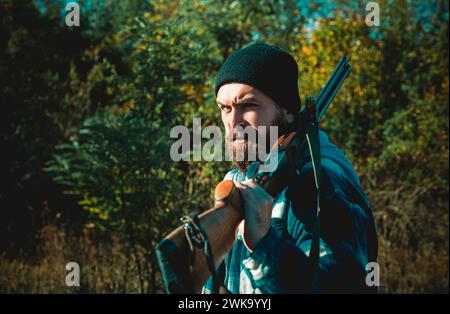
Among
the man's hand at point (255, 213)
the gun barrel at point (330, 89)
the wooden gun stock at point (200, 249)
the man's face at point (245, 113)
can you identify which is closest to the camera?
the wooden gun stock at point (200, 249)

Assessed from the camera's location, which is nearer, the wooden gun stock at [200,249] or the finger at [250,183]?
the wooden gun stock at [200,249]

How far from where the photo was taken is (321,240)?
1.51 meters

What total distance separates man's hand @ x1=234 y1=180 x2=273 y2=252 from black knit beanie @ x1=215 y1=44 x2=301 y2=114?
1.80 ft

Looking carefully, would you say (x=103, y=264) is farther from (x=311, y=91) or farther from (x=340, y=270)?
(x=340, y=270)

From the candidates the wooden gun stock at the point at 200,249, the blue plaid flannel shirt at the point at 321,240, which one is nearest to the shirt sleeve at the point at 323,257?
the blue plaid flannel shirt at the point at 321,240

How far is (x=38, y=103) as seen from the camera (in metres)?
8.12

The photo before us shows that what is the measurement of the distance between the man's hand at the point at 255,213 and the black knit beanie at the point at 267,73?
550 mm

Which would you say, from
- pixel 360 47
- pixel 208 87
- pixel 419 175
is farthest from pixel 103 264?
pixel 360 47

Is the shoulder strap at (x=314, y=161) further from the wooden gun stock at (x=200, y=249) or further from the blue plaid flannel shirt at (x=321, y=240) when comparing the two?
the wooden gun stock at (x=200, y=249)

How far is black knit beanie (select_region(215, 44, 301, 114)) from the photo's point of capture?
1868 millimetres

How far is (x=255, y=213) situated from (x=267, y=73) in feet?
2.18

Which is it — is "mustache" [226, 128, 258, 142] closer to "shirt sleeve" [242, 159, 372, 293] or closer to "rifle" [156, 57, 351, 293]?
"rifle" [156, 57, 351, 293]

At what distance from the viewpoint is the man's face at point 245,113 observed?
182 cm

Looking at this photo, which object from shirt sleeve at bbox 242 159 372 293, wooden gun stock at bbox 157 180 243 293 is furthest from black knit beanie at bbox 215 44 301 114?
wooden gun stock at bbox 157 180 243 293
